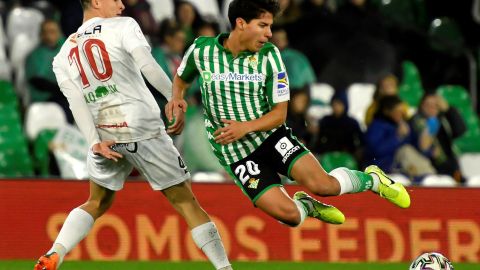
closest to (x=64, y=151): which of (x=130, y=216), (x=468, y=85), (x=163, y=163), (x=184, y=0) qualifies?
(x=130, y=216)

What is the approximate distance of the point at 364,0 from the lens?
15.1 meters

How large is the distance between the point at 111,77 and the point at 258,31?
981mm

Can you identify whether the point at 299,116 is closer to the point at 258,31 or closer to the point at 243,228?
the point at 243,228

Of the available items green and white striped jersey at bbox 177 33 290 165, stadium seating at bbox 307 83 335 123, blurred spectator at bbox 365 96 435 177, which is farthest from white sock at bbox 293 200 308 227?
stadium seating at bbox 307 83 335 123

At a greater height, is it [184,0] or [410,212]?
[184,0]

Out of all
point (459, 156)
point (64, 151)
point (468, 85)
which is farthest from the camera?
point (468, 85)

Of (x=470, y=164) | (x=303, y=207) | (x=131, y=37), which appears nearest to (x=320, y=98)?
(x=470, y=164)

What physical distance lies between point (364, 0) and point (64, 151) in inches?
160

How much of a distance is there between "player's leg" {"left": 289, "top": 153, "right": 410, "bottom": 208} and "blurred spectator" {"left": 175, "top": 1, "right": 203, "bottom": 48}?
511 cm

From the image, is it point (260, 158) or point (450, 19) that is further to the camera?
point (450, 19)

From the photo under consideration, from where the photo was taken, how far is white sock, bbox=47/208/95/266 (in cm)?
909

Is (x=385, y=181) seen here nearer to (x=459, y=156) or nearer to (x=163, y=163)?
(x=163, y=163)

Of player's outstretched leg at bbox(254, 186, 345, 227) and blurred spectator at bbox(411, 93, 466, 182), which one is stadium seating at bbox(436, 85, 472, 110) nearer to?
blurred spectator at bbox(411, 93, 466, 182)

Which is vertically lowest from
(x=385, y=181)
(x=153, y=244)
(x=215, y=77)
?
(x=153, y=244)
